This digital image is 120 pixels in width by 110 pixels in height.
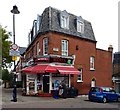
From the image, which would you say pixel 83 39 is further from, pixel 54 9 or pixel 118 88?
pixel 118 88

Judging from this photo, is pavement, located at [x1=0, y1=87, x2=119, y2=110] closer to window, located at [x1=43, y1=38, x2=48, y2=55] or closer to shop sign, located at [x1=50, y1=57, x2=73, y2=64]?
shop sign, located at [x1=50, y1=57, x2=73, y2=64]

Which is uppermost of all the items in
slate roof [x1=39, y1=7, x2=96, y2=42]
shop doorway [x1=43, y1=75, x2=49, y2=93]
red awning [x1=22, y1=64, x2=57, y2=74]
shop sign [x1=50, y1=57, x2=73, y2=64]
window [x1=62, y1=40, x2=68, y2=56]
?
slate roof [x1=39, y1=7, x2=96, y2=42]

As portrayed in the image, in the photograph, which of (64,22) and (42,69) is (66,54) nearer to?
(64,22)

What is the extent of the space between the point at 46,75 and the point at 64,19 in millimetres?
6934

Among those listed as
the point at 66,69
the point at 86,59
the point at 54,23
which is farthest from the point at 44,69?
the point at 86,59

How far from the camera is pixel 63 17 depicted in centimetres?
2992

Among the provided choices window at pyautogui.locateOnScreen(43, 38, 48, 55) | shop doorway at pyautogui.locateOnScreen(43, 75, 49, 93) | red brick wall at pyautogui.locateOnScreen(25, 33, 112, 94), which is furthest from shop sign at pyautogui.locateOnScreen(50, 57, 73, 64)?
shop doorway at pyautogui.locateOnScreen(43, 75, 49, 93)

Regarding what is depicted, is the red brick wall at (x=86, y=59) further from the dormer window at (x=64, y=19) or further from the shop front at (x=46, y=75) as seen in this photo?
the dormer window at (x=64, y=19)

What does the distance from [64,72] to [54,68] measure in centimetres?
107

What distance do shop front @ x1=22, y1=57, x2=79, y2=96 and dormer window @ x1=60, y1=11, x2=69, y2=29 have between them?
399cm

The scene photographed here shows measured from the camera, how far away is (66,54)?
95.9 feet

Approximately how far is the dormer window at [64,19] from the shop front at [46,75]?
3989 mm

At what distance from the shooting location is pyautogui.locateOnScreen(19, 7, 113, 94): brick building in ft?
89.0

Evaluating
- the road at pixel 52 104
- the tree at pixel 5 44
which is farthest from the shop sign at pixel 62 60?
the tree at pixel 5 44
